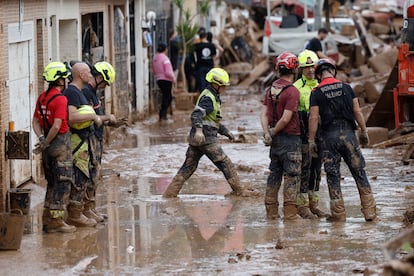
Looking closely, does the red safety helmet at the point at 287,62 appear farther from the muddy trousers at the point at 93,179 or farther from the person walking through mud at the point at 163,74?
the person walking through mud at the point at 163,74

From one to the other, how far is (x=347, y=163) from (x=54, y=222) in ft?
10.6

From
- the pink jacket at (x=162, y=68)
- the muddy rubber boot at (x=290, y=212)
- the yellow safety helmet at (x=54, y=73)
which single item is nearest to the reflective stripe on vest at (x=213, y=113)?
the muddy rubber boot at (x=290, y=212)

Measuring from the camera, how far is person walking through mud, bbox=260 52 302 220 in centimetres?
1185

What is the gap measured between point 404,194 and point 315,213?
2.00 meters

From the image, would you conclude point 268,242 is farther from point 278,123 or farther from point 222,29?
point 222,29

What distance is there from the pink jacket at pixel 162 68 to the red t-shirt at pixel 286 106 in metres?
12.9

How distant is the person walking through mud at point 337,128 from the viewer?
11.7 meters

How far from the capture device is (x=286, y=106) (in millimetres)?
11836

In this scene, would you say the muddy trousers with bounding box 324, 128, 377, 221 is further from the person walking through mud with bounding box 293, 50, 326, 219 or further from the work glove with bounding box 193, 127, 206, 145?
the work glove with bounding box 193, 127, 206, 145

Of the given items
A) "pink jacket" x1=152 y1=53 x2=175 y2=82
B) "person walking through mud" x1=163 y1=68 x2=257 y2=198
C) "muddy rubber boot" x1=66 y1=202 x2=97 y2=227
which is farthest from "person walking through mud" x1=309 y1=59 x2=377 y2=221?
"pink jacket" x1=152 y1=53 x2=175 y2=82

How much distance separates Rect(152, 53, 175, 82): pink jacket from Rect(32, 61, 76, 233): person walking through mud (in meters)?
13.5

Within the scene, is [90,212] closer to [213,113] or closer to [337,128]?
[213,113]

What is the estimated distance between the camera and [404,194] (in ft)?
46.3

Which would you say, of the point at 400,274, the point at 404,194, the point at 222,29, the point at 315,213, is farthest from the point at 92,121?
the point at 222,29
